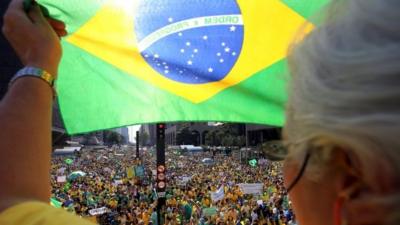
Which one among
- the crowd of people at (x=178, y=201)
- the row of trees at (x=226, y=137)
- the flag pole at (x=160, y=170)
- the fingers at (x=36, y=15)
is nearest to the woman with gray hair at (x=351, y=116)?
the fingers at (x=36, y=15)

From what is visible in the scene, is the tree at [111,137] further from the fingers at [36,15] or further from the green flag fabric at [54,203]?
the fingers at [36,15]

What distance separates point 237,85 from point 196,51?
1.01ft

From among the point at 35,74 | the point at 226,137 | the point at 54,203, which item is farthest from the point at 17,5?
the point at 226,137

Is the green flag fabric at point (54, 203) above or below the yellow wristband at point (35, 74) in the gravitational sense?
below

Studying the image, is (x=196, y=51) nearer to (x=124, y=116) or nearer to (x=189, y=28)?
(x=189, y=28)

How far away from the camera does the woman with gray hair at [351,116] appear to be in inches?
21.7

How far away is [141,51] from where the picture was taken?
2.74 m

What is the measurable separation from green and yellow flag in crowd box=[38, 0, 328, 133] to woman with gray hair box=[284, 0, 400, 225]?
2.01 meters

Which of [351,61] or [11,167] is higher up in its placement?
[351,61]

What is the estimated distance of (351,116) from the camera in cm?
58

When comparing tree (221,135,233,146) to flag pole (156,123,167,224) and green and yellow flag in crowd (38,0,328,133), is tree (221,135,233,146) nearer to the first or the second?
flag pole (156,123,167,224)

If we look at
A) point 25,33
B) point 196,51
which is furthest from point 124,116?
point 25,33

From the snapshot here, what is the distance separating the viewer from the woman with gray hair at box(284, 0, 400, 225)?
55 centimetres

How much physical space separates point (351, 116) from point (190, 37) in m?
2.24
